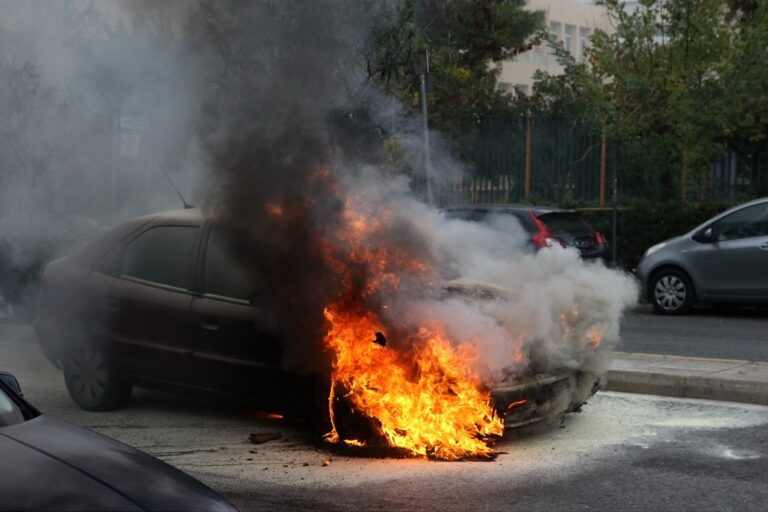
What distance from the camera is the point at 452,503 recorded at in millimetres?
5871

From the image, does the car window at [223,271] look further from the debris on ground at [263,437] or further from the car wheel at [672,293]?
the car wheel at [672,293]

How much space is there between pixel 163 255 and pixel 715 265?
8.97m

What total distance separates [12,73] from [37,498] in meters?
6.93

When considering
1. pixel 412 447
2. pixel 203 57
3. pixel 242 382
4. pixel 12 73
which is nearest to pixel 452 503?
→ pixel 412 447

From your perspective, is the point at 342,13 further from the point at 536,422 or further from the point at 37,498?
the point at 37,498

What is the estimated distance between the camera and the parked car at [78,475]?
3375 mm

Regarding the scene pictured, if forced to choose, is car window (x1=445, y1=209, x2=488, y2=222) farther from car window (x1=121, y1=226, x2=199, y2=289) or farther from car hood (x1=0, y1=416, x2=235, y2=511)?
car hood (x1=0, y1=416, x2=235, y2=511)

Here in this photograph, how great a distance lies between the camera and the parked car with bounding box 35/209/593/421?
24.0 ft

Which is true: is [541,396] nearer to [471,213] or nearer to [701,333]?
[701,333]


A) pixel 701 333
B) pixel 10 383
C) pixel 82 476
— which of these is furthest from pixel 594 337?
pixel 701 333

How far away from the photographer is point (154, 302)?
25.9ft

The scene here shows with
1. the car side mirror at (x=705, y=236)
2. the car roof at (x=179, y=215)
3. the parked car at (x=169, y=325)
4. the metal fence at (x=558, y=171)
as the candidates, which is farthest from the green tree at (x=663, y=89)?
the car roof at (x=179, y=215)

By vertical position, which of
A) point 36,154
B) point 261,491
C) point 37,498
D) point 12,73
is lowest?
point 261,491

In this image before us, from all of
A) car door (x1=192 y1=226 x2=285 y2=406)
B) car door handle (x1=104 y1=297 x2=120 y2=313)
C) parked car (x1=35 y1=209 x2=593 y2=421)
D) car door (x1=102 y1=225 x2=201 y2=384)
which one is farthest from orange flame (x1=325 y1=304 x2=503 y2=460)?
car door handle (x1=104 y1=297 x2=120 y2=313)
